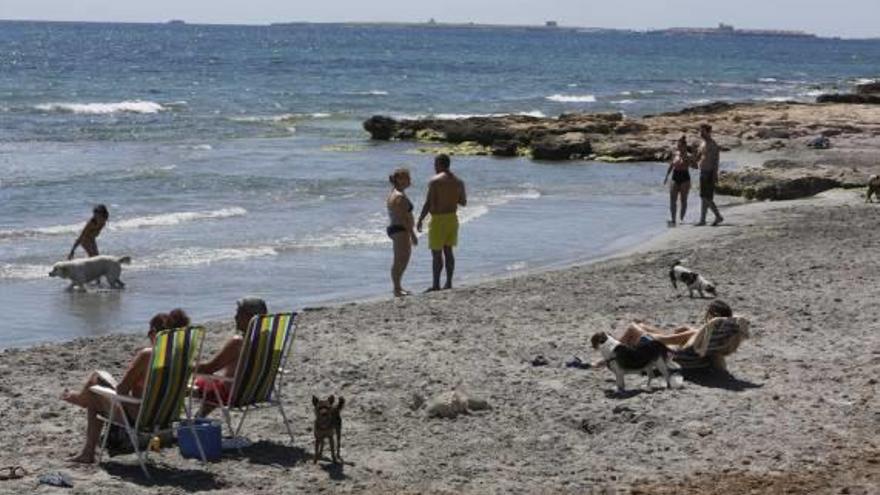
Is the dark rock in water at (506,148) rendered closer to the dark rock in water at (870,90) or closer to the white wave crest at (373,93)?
the dark rock in water at (870,90)

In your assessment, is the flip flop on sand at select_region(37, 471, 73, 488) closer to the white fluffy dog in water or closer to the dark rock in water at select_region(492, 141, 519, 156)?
the white fluffy dog in water

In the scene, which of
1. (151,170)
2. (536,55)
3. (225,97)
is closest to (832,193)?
(151,170)

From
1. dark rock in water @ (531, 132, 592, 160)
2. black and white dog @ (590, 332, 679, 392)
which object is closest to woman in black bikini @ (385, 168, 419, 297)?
black and white dog @ (590, 332, 679, 392)

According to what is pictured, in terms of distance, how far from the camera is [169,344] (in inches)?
321

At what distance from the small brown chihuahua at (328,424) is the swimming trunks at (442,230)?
6.63m

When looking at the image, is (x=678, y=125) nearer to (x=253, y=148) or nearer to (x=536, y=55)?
(x=253, y=148)

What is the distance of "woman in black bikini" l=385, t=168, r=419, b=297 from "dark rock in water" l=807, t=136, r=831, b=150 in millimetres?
21052

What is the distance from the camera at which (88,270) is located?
16.1 meters

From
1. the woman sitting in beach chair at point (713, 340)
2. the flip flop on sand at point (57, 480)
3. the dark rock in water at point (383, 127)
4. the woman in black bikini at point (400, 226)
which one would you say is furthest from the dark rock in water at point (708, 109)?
the flip flop on sand at point (57, 480)

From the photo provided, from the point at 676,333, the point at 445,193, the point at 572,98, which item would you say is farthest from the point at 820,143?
the point at 572,98

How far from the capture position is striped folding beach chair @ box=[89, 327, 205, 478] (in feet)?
26.8

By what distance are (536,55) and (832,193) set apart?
111567mm

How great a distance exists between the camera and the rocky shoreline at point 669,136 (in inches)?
1254

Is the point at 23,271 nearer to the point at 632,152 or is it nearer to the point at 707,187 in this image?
the point at 707,187
